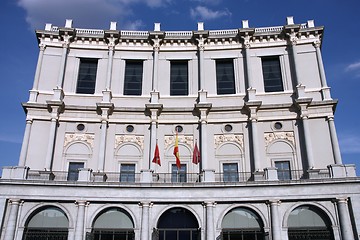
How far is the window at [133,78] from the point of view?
31.1m

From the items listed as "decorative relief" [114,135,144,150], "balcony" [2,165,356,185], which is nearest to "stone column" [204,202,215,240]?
"balcony" [2,165,356,185]

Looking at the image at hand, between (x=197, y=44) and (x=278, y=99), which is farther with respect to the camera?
(x=197, y=44)

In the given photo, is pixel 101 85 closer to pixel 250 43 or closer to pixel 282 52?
pixel 250 43

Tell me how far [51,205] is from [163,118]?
10.9m

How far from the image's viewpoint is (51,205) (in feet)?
76.1

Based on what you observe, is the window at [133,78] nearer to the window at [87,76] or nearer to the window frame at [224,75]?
the window at [87,76]

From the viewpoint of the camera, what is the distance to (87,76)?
31469 mm

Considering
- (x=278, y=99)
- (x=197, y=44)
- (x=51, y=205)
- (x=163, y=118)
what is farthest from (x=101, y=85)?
(x=278, y=99)

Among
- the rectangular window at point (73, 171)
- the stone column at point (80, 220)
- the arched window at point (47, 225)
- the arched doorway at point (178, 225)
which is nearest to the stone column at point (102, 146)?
the rectangular window at point (73, 171)

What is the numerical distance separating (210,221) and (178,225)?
2.20m

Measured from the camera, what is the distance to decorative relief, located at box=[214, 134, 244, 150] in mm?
28641

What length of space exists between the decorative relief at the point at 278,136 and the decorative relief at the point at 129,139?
9.65 meters

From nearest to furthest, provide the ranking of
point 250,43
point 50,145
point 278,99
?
1. point 50,145
2. point 278,99
3. point 250,43

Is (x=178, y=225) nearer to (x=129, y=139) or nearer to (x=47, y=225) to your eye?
(x=47, y=225)
